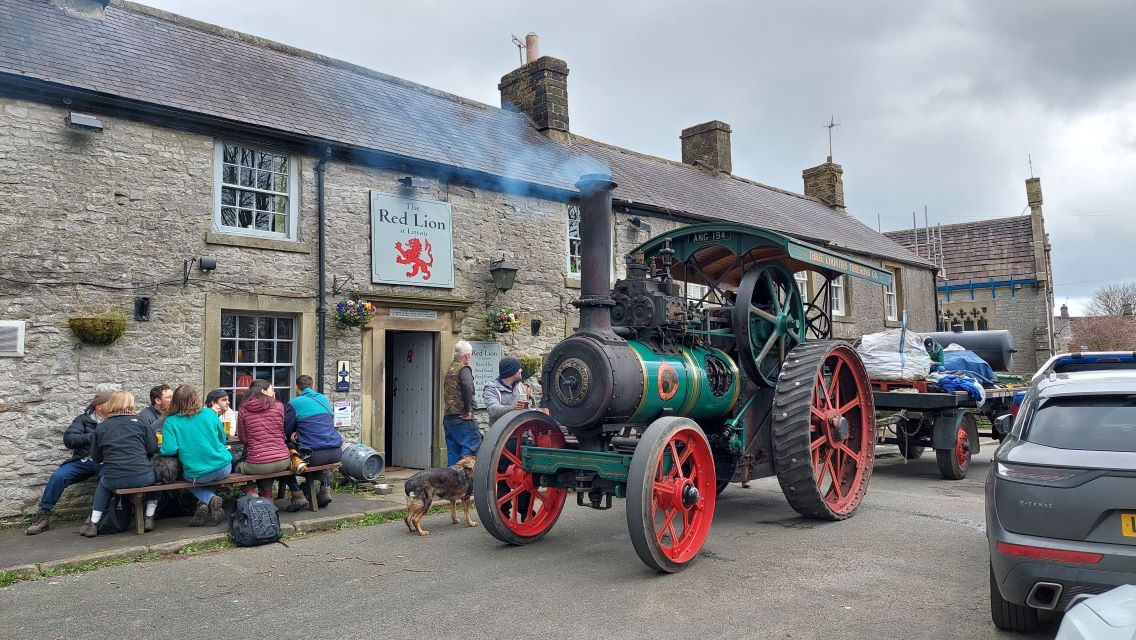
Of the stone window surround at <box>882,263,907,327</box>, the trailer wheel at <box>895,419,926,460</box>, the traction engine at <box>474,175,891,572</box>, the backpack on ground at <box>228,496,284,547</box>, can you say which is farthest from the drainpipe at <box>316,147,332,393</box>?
the stone window surround at <box>882,263,907,327</box>

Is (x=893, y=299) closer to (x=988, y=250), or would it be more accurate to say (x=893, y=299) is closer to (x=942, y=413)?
(x=988, y=250)

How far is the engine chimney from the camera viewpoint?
6.25 m

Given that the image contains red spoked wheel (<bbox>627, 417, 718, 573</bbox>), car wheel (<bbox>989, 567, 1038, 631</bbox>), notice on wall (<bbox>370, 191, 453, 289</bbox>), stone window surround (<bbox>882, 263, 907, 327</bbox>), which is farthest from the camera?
stone window surround (<bbox>882, 263, 907, 327</bbox>)

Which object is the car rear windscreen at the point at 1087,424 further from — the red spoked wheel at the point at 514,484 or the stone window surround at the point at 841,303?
the stone window surround at the point at 841,303

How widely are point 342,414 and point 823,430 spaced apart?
594cm

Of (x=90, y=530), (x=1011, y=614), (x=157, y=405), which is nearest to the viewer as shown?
(x=1011, y=614)

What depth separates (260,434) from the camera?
770 cm

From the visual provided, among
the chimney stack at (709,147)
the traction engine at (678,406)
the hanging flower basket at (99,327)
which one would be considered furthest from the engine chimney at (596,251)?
the chimney stack at (709,147)

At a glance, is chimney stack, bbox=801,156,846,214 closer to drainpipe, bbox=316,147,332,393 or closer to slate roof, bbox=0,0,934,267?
slate roof, bbox=0,0,934,267

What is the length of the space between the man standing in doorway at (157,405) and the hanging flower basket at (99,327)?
2.45ft

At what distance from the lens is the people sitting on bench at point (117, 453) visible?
6852mm

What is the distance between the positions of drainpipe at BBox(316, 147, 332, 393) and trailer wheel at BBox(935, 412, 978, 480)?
7812 millimetres

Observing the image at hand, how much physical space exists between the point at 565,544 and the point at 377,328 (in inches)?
198

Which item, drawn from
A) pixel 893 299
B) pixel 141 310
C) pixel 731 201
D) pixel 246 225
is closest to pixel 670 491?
pixel 141 310
